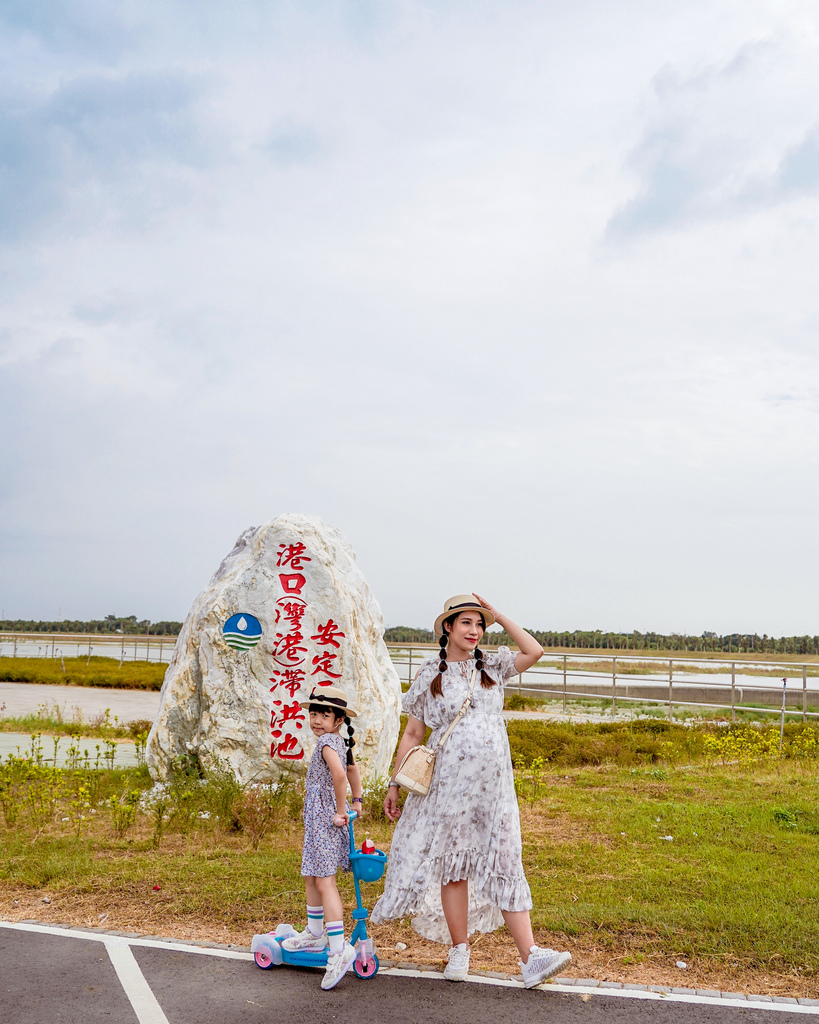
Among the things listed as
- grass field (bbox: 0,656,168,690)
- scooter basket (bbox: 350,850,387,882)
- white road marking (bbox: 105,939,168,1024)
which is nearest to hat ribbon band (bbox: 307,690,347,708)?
scooter basket (bbox: 350,850,387,882)

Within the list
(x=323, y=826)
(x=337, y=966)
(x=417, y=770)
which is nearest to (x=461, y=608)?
(x=417, y=770)

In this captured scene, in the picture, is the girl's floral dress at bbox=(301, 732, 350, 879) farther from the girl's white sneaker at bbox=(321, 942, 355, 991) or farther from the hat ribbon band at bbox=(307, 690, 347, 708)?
the girl's white sneaker at bbox=(321, 942, 355, 991)

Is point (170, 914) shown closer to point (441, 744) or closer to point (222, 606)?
point (441, 744)

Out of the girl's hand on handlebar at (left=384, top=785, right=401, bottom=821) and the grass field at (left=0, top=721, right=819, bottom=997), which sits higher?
the girl's hand on handlebar at (left=384, top=785, right=401, bottom=821)

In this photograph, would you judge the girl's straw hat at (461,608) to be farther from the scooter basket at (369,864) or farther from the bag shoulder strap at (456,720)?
the scooter basket at (369,864)

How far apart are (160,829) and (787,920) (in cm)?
424

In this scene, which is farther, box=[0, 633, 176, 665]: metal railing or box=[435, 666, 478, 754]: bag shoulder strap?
box=[0, 633, 176, 665]: metal railing

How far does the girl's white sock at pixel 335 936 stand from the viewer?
12.3ft

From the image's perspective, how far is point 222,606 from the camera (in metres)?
7.96

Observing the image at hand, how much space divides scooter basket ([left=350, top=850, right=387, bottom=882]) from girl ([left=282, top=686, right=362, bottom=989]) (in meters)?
0.12

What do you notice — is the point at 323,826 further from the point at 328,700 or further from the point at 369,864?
the point at 328,700

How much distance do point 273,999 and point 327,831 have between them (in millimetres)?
708

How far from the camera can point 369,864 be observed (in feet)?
12.5

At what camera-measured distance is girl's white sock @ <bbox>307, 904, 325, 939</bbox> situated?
395 centimetres
